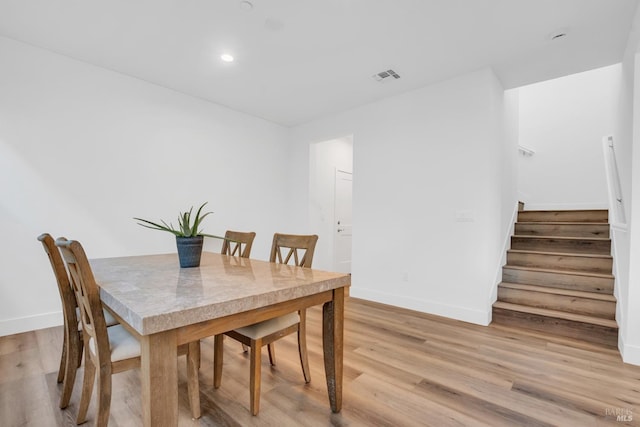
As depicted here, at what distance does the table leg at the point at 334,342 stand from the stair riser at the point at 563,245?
126 inches

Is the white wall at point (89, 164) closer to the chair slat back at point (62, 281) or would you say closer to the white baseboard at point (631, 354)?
the chair slat back at point (62, 281)

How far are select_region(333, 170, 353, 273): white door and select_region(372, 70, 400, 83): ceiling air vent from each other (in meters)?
2.19

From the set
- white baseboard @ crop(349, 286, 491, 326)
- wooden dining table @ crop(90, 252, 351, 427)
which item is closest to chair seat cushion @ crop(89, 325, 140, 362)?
wooden dining table @ crop(90, 252, 351, 427)

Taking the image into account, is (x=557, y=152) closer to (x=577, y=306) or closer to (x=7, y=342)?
(x=577, y=306)

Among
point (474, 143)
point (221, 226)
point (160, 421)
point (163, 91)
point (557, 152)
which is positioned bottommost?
point (160, 421)

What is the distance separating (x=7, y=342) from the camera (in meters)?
2.41

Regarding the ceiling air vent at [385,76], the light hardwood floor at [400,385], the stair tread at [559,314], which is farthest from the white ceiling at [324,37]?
the light hardwood floor at [400,385]

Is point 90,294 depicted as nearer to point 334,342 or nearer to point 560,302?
point 334,342

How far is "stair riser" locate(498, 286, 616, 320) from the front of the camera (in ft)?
8.79

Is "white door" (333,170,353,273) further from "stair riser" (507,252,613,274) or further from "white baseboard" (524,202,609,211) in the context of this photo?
"white baseboard" (524,202,609,211)

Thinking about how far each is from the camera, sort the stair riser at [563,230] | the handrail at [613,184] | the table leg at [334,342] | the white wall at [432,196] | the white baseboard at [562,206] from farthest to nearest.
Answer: the white baseboard at [562,206] < the stair riser at [563,230] < the white wall at [432,196] < the handrail at [613,184] < the table leg at [334,342]

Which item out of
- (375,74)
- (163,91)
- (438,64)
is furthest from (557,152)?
(163,91)

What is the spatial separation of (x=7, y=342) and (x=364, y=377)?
290 cm

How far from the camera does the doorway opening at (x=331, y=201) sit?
15.8ft
